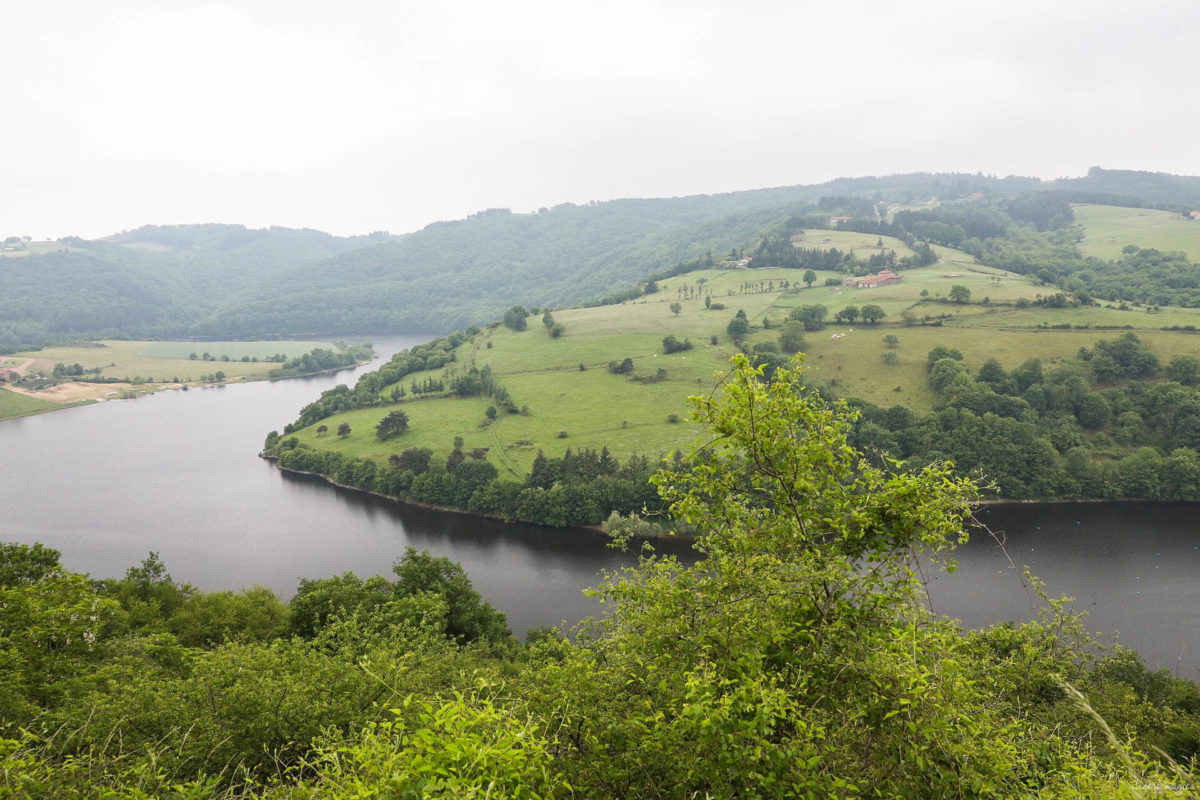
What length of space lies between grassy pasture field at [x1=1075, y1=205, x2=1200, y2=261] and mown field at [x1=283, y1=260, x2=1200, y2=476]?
56.3 meters

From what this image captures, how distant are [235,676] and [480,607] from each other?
18.9 meters

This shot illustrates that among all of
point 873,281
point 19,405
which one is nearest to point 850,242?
point 873,281

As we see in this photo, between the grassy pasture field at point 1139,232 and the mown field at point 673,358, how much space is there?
185ft

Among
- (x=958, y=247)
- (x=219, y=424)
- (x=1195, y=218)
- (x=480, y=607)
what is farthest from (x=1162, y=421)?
(x=1195, y=218)

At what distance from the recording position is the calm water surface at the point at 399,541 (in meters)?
43.9

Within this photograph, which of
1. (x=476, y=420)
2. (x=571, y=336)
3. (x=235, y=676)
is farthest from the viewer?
(x=571, y=336)

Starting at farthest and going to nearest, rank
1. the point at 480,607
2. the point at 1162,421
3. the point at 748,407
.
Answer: the point at 1162,421, the point at 480,607, the point at 748,407

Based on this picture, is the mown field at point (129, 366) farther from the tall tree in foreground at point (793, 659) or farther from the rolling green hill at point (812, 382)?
the tall tree in foreground at point (793, 659)

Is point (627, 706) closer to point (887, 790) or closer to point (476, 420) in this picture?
point (887, 790)

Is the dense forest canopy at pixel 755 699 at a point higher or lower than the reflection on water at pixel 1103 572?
higher

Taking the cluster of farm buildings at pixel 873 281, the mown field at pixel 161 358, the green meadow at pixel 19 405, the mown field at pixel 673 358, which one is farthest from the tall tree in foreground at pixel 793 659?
the mown field at pixel 161 358

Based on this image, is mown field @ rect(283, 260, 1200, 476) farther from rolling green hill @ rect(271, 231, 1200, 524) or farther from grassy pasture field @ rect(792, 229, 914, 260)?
grassy pasture field @ rect(792, 229, 914, 260)

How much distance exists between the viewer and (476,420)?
84.1m

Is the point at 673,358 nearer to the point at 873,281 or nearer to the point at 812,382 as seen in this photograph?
the point at 812,382
